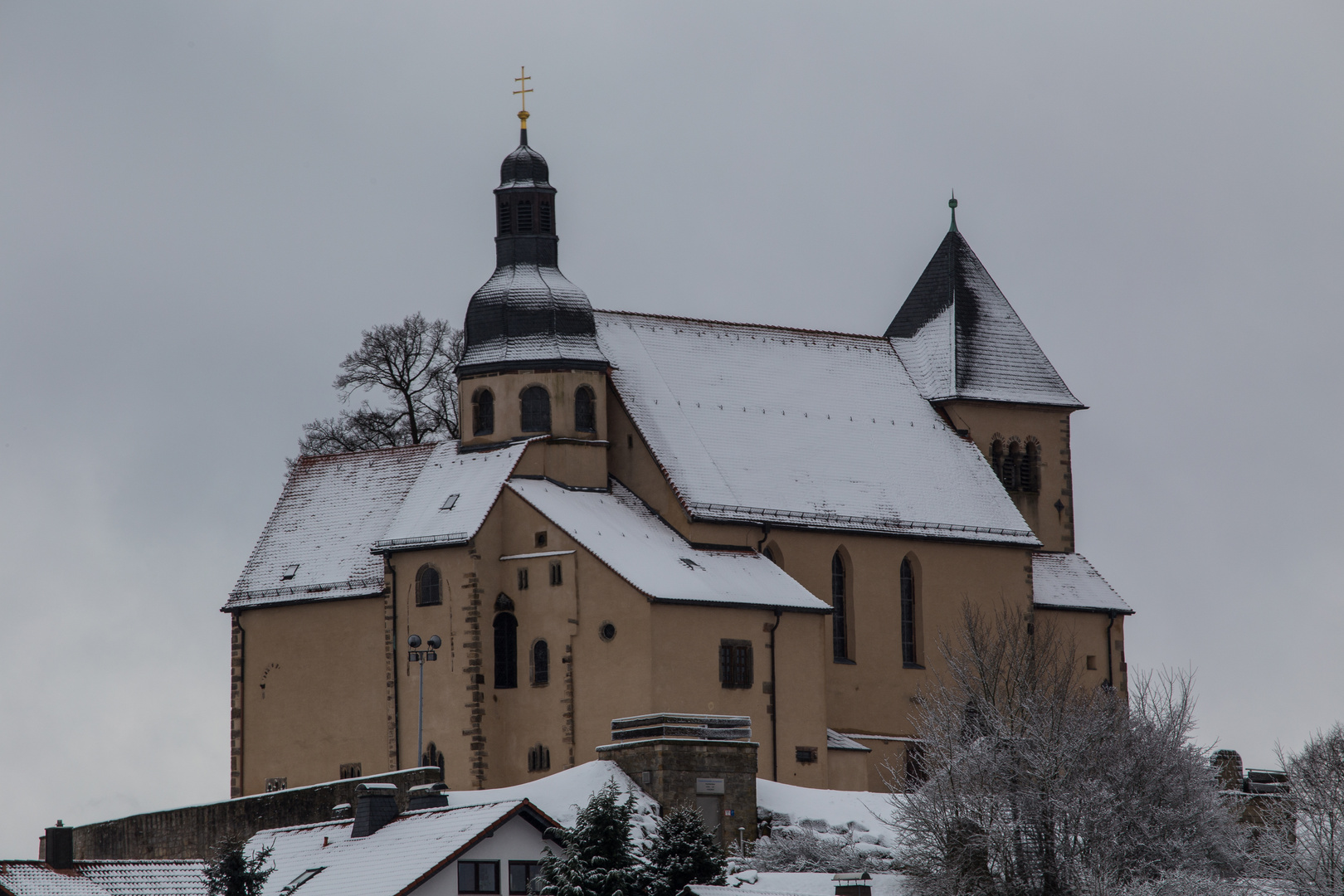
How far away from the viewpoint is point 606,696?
63.6m

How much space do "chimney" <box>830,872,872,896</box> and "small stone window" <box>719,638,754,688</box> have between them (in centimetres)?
1598

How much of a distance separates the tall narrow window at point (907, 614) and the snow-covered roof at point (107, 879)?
24.6 meters

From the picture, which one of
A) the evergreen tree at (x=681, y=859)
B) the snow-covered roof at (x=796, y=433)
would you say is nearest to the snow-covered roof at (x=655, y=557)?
the snow-covered roof at (x=796, y=433)

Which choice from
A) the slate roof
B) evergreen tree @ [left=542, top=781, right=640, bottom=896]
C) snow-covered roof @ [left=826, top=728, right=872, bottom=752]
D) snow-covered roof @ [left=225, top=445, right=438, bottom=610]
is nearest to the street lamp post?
snow-covered roof @ [left=225, top=445, right=438, bottom=610]

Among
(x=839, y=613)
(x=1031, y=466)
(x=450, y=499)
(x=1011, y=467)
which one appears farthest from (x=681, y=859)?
(x=1031, y=466)

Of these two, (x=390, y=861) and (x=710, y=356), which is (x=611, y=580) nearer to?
(x=710, y=356)

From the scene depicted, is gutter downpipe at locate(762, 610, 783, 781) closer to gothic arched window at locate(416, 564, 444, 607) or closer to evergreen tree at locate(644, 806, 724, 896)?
gothic arched window at locate(416, 564, 444, 607)

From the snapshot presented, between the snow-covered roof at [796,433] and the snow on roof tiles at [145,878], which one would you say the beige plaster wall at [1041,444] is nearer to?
the snow-covered roof at [796,433]

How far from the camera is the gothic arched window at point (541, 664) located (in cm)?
6500

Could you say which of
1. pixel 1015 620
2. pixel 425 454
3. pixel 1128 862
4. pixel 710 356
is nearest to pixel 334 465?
pixel 425 454

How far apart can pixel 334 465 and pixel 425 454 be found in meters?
3.22

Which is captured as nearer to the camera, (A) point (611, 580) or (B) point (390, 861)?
(B) point (390, 861)

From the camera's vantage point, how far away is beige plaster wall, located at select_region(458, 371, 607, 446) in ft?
224

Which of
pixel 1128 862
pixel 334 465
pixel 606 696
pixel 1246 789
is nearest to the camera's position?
pixel 1128 862
